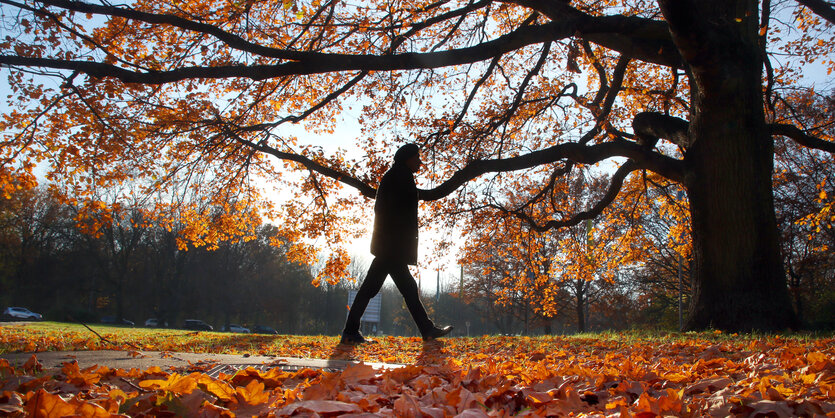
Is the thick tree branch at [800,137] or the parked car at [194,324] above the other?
the thick tree branch at [800,137]

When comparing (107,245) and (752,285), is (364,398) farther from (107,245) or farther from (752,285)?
(107,245)

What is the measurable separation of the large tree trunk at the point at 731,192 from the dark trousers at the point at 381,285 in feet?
15.3

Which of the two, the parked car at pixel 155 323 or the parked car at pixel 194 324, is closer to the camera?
the parked car at pixel 194 324

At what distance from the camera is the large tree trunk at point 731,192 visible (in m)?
6.76

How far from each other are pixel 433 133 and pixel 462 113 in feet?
2.60

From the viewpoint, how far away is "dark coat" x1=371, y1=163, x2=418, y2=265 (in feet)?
17.1

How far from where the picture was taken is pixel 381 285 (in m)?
5.32

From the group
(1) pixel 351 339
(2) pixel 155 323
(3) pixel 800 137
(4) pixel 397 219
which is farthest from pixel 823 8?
(2) pixel 155 323

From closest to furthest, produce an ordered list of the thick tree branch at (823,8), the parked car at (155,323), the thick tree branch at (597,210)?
1. the thick tree branch at (823,8)
2. the thick tree branch at (597,210)
3. the parked car at (155,323)

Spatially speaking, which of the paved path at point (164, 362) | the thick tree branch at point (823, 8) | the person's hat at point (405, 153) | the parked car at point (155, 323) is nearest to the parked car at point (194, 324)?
the parked car at point (155, 323)

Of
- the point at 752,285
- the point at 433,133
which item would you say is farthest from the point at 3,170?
the point at 752,285

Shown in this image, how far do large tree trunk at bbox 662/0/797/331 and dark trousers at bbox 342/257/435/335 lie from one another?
4.65 m

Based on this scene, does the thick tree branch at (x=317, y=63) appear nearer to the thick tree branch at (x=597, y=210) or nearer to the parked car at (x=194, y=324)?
the thick tree branch at (x=597, y=210)

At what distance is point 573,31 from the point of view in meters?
6.41
